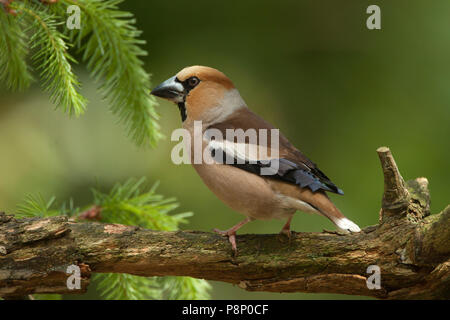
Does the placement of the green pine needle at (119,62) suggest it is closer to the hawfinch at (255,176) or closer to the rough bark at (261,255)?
the hawfinch at (255,176)

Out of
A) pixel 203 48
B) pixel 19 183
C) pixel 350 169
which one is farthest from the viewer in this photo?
pixel 203 48

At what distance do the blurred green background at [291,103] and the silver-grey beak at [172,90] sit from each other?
150 cm

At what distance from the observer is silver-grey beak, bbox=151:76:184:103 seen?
3124 millimetres

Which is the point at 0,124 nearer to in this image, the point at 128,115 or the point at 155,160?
the point at 155,160

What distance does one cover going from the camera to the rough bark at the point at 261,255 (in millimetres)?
2471

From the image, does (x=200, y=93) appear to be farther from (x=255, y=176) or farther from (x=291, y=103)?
(x=291, y=103)

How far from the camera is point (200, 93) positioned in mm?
3191

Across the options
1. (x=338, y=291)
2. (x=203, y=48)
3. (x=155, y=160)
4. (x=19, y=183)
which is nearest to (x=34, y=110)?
(x=19, y=183)

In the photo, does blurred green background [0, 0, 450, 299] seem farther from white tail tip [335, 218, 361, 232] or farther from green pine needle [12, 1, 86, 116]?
white tail tip [335, 218, 361, 232]

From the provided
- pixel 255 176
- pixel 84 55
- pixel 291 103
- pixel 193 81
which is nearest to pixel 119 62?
pixel 84 55

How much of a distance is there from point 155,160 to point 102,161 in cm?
47

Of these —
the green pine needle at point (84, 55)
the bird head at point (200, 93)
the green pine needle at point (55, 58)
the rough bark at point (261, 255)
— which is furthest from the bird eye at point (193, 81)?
the rough bark at point (261, 255)

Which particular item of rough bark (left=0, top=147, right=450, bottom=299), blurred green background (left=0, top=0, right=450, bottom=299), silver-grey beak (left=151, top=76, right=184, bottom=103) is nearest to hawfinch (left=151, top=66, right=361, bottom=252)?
silver-grey beak (left=151, top=76, right=184, bottom=103)

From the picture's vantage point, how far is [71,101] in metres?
2.75
